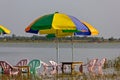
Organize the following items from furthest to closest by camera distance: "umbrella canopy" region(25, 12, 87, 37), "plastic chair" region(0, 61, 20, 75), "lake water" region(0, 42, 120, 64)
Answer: "lake water" region(0, 42, 120, 64), "plastic chair" region(0, 61, 20, 75), "umbrella canopy" region(25, 12, 87, 37)

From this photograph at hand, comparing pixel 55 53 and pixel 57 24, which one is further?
pixel 55 53

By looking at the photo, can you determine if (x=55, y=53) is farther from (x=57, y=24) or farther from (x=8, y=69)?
(x=57, y=24)

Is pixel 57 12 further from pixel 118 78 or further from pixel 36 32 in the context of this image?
pixel 118 78

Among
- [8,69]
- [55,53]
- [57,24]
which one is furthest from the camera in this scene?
[55,53]

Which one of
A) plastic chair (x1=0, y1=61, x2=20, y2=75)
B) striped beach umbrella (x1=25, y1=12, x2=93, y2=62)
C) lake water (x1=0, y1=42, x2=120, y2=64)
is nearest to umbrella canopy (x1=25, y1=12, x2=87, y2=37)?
striped beach umbrella (x1=25, y1=12, x2=93, y2=62)

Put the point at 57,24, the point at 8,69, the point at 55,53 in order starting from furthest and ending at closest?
the point at 55,53, the point at 8,69, the point at 57,24

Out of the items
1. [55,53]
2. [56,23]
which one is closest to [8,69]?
[56,23]

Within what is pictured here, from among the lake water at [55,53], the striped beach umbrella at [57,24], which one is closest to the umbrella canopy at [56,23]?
the striped beach umbrella at [57,24]

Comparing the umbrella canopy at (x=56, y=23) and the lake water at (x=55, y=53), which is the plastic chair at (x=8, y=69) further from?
the lake water at (x=55, y=53)

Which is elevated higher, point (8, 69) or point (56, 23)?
point (56, 23)

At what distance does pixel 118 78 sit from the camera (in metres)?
14.1

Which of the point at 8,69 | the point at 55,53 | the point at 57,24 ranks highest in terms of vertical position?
the point at 57,24

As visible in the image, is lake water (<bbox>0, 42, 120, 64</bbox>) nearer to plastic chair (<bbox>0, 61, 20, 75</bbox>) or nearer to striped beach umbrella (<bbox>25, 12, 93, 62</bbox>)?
plastic chair (<bbox>0, 61, 20, 75</bbox>)

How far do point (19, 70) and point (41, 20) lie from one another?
5.49 ft
